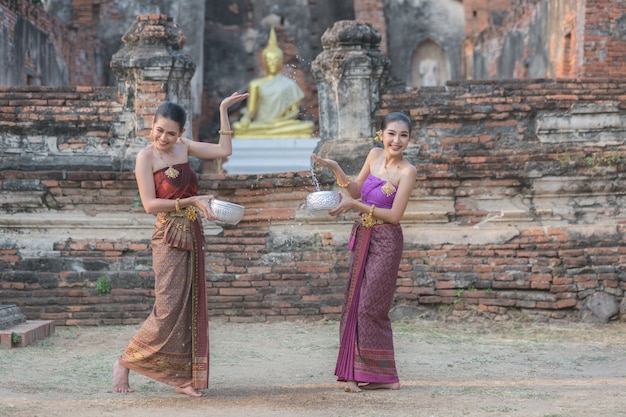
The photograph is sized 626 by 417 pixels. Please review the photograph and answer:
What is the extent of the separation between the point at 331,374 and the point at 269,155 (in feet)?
26.5

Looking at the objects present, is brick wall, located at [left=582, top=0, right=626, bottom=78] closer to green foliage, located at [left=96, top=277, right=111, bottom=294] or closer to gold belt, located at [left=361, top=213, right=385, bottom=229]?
green foliage, located at [left=96, top=277, right=111, bottom=294]

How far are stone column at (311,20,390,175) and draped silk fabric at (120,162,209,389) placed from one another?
3.86m

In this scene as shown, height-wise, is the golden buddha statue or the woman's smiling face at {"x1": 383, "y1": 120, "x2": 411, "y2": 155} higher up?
the golden buddha statue

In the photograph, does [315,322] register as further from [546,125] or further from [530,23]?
[530,23]

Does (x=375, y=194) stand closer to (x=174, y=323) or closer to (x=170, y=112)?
(x=170, y=112)

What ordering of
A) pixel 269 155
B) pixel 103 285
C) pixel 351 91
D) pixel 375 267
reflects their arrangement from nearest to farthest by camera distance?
pixel 375 267 < pixel 103 285 < pixel 351 91 < pixel 269 155

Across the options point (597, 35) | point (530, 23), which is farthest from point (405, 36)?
point (597, 35)

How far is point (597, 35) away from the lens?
13.4 metres

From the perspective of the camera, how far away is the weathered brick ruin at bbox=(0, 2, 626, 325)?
345 inches

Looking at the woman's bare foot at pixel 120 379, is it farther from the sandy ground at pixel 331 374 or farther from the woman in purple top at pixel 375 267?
the woman in purple top at pixel 375 267

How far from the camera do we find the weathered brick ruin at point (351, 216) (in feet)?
28.7

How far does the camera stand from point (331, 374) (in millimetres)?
6426

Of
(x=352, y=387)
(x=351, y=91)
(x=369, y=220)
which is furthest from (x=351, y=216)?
(x=352, y=387)

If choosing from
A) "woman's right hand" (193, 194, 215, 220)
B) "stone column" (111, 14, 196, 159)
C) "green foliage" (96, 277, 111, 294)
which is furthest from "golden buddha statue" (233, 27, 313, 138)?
"woman's right hand" (193, 194, 215, 220)
